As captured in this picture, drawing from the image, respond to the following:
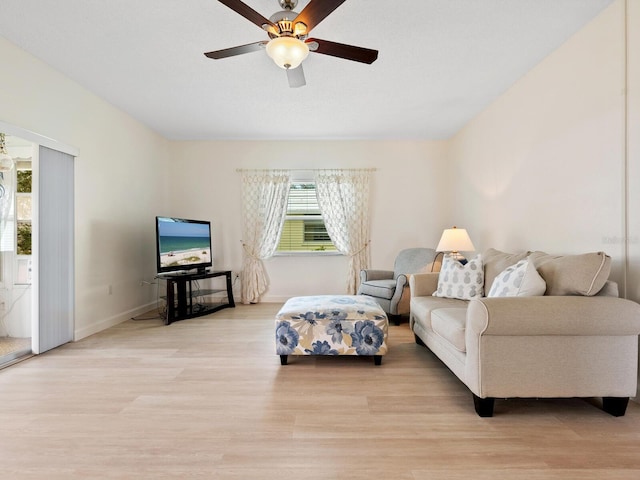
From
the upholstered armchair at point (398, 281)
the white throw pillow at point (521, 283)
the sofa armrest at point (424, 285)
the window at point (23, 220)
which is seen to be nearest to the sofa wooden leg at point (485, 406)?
the white throw pillow at point (521, 283)

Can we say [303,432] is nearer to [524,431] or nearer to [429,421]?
[429,421]

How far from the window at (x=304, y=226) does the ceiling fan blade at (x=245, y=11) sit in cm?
334

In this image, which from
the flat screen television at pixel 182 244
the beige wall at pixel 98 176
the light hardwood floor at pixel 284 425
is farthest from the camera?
the flat screen television at pixel 182 244

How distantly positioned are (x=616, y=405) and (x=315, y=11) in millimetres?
2764

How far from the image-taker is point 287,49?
2.05 m

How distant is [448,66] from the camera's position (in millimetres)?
2992

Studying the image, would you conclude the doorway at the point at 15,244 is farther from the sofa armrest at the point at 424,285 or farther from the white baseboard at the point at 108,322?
the sofa armrest at the point at 424,285

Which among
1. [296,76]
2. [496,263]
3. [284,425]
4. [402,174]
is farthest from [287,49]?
[402,174]

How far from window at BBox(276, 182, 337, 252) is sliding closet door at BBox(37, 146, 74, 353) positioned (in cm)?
274

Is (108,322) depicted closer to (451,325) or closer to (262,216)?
(262,216)

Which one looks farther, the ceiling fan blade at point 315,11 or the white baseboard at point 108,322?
the white baseboard at point 108,322

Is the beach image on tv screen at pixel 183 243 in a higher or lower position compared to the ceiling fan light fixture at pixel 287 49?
lower

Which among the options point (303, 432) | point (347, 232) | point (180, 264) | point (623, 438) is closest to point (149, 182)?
point (180, 264)

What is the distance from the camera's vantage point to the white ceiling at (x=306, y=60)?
228 centimetres
